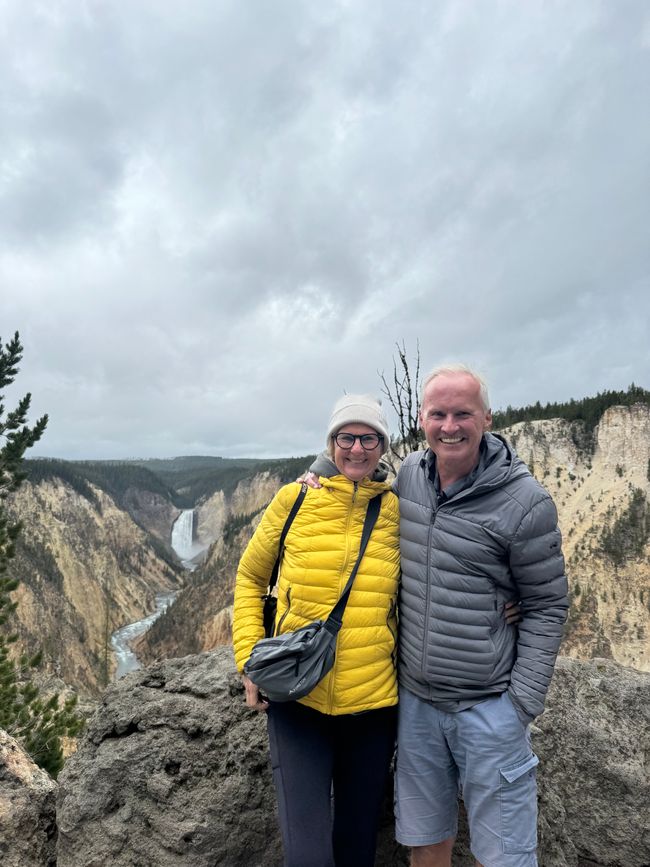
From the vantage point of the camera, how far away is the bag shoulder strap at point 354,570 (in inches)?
82.2

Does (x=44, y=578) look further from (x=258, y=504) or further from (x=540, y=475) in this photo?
(x=540, y=475)

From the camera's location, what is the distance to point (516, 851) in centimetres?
200

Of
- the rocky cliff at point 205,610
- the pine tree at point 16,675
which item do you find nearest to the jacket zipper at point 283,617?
the pine tree at point 16,675

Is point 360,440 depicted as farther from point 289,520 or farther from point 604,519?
point 604,519

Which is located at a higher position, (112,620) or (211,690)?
(211,690)

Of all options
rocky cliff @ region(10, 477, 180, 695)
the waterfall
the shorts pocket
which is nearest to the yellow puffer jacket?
the shorts pocket

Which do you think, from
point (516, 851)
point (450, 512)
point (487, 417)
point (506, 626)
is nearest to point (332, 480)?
point (450, 512)

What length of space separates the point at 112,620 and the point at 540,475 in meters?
54.7

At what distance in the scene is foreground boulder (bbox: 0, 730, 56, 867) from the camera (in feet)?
8.78

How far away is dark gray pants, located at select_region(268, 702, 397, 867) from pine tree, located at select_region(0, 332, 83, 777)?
886cm

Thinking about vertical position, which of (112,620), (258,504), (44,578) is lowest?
(112,620)

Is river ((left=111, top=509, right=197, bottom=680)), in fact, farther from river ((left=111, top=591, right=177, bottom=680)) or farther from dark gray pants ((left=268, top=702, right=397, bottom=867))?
dark gray pants ((left=268, top=702, right=397, bottom=867))

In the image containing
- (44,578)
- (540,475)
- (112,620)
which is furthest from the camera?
(112,620)

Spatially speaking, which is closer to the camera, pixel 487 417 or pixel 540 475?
pixel 487 417
